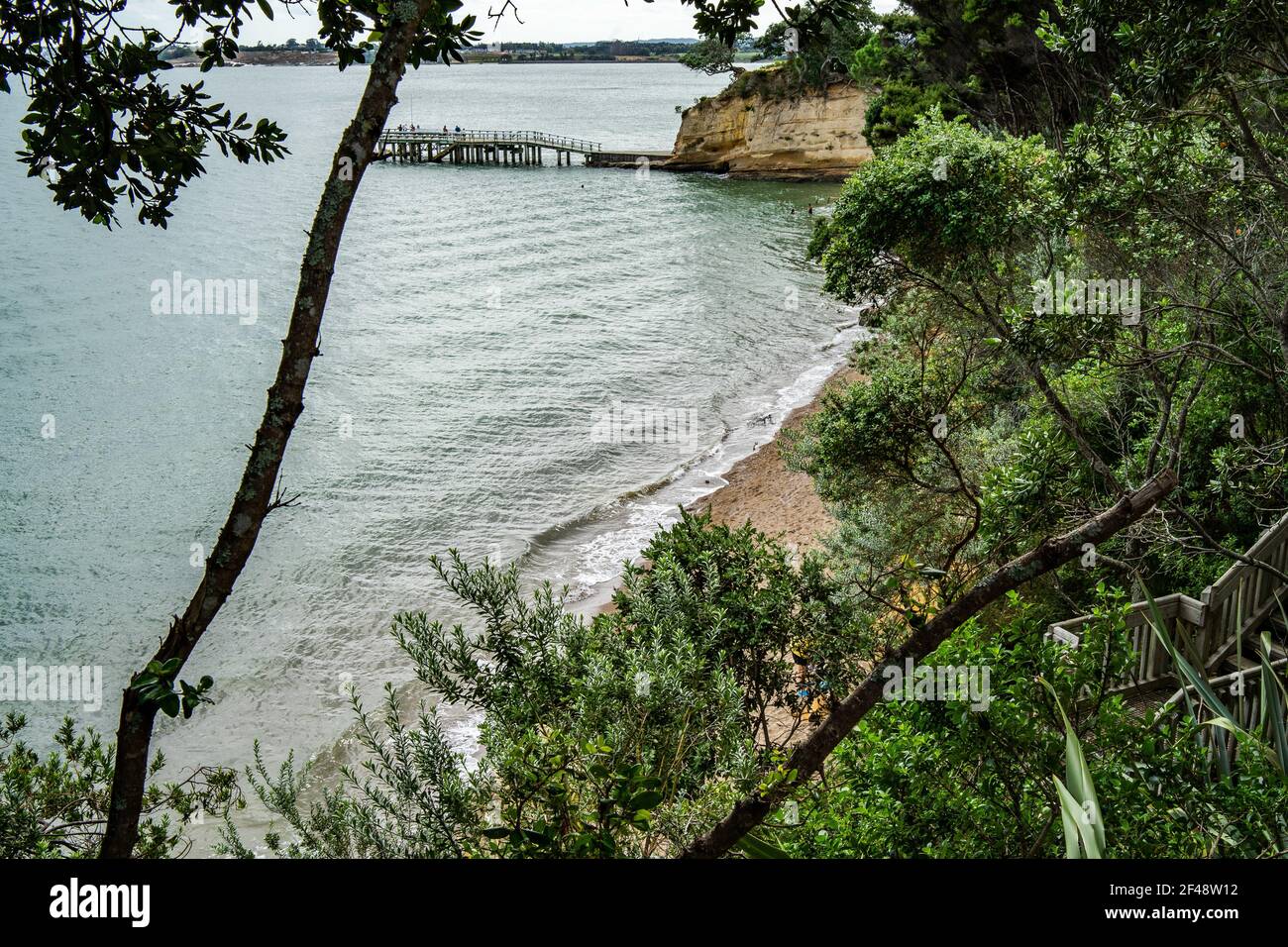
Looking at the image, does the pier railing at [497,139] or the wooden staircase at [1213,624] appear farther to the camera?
the pier railing at [497,139]

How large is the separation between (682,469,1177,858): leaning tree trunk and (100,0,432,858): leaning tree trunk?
1.81m

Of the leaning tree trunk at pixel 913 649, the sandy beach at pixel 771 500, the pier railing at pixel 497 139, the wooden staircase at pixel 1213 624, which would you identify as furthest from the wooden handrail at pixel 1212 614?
the pier railing at pixel 497 139

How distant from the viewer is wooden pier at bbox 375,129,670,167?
72.2 metres

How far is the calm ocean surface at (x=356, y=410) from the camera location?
16.2 metres

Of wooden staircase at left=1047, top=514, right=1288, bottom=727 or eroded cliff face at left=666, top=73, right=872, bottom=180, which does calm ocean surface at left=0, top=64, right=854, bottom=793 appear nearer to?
eroded cliff face at left=666, top=73, right=872, bottom=180

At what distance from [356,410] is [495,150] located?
53.3 metres

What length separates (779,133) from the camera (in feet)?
197

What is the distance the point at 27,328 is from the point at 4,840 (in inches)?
1293

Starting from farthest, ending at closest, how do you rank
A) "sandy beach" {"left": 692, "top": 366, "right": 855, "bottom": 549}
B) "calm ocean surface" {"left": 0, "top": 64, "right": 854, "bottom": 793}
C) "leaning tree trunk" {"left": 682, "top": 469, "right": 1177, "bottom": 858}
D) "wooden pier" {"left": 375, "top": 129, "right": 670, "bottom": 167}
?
1. "wooden pier" {"left": 375, "top": 129, "right": 670, "bottom": 167}
2. "sandy beach" {"left": 692, "top": 366, "right": 855, "bottom": 549}
3. "calm ocean surface" {"left": 0, "top": 64, "right": 854, "bottom": 793}
4. "leaning tree trunk" {"left": 682, "top": 469, "right": 1177, "bottom": 858}

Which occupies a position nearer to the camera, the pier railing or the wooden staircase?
the wooden staircase

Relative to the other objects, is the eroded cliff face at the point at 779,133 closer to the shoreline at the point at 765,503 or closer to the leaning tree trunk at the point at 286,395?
the shoreline at the point at 765,503

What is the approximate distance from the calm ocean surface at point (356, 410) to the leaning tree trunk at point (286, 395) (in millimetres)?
10945

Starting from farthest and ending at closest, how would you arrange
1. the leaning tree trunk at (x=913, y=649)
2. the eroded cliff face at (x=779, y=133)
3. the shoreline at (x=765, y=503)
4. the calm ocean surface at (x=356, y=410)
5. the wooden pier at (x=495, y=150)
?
the wooden pier at (x=495, y=150), the eroded cliff face at (x=779, y=133), the shoreline at (x=765, y=503), the calm ocean surface at (x=356, y=410), the leaning tree trunk at (x=913, y=649)

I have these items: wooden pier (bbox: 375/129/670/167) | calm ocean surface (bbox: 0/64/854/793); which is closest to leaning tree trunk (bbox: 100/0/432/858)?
calm ocean surface (bbox: 0/64/854/793)
